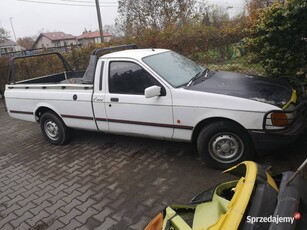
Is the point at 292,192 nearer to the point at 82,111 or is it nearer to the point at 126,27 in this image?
the point at 82,111

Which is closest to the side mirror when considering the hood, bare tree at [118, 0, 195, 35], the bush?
the hood

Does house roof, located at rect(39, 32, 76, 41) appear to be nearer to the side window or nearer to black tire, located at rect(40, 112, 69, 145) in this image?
black tire, located at rect(40, 112, 69, 145)

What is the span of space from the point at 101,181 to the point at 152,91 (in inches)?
60.2

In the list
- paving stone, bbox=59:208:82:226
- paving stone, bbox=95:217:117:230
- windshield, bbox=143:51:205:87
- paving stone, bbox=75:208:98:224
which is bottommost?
paving stone, bbox=59:208:82:226

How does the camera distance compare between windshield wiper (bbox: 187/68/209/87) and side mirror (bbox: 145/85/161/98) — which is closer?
side mirror (bbox: 145/85/161/98)

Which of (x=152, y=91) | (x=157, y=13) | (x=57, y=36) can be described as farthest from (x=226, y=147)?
(x=57, y=36)

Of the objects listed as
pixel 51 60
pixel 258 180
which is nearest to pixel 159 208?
pixel 258 180

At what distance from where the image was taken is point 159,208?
340cm

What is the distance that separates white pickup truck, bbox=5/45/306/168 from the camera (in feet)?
11.7

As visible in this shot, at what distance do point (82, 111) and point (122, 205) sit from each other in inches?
81.8

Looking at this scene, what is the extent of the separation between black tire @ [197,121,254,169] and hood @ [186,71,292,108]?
45 centimetres

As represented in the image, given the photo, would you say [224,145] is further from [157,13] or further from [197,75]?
[157,13]

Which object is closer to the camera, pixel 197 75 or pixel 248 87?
pixel 248 87

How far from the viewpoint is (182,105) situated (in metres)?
3.94
